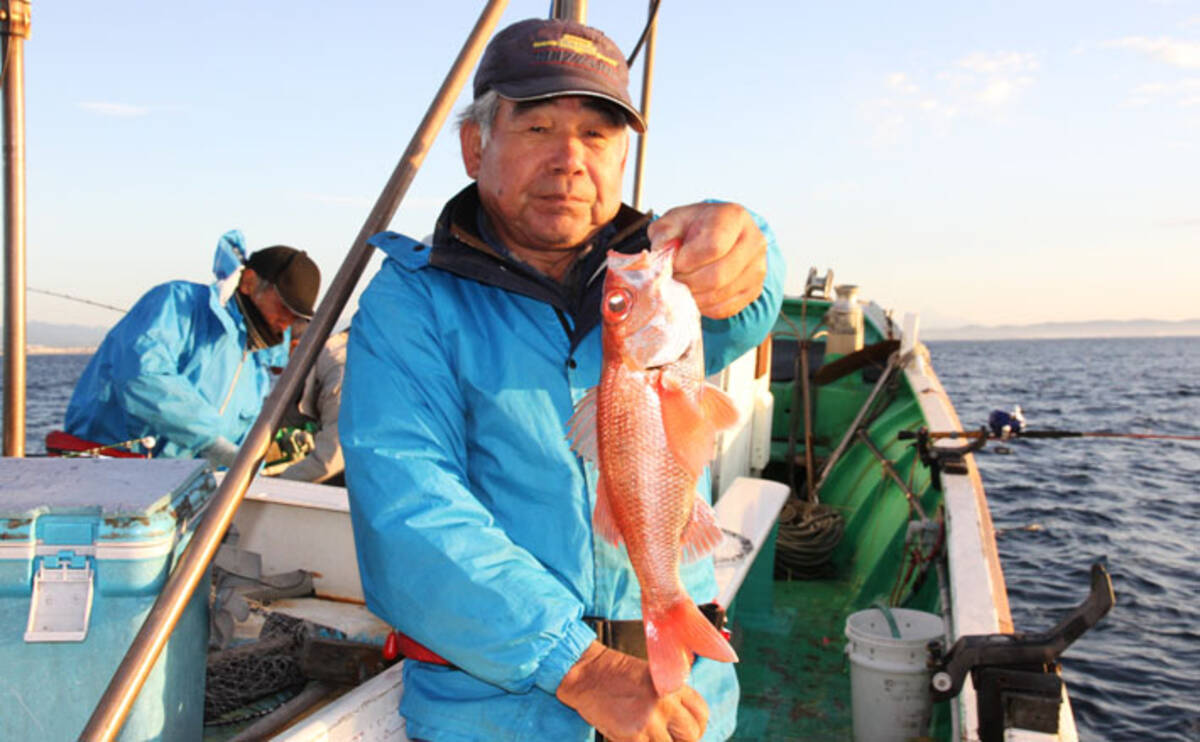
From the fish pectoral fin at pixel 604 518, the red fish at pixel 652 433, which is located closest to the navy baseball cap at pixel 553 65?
the red fish at pixel 652 433

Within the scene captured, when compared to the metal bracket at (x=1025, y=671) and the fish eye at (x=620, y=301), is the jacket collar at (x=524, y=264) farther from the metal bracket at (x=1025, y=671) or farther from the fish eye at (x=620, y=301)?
the metal bracket at (x=1025, y=671)

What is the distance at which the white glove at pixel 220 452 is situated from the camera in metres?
5.64

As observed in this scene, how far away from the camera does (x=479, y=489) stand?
2.42 meters

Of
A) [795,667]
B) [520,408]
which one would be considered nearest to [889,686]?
[795,667]

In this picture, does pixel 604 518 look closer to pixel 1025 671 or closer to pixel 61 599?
pixel 61 599

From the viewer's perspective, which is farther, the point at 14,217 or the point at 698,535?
the point at 14,217

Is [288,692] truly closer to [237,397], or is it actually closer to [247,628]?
[247,628]

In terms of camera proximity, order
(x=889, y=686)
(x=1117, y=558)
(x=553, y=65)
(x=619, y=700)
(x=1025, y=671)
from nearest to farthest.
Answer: (x=619, y=700)
(x=553, y=65)
(x=1025, y=671)
(x=889, y=686)
(x=1117, y=558)

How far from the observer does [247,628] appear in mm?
4418

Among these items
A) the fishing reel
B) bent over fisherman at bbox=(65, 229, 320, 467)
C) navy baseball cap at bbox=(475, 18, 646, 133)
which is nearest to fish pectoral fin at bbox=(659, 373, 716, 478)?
navy baseball cap at bbox=(475, 18, 646, 133)

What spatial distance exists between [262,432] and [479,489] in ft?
2.40

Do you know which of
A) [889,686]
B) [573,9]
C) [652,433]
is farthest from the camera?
[889,686]

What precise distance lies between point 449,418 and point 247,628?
2.73m

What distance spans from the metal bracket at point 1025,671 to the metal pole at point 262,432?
289cm
